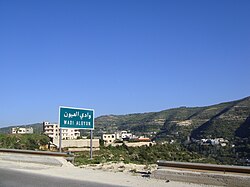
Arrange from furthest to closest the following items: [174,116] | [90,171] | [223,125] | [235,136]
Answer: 1. [174,116]
2. [223,125]
3. [235,136]
4. [90,171]

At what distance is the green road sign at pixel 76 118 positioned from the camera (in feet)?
67.8

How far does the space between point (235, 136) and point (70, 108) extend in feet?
163

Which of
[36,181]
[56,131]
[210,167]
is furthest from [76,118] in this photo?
[56,131]

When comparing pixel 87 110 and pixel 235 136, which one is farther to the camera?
pixel 235 136

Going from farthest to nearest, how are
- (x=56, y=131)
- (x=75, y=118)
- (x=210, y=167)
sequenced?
(x=56, y=131)
(x=75, y=118)
(x=210, y=167)

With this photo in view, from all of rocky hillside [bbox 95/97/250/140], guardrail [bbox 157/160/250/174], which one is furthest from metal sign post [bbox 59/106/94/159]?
rocky hillside [bbox 95/97/250/140]

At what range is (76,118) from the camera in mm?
21328

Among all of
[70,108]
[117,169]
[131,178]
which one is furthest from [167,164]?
[70,108]

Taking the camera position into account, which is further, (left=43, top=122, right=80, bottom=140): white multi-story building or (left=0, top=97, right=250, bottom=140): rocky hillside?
(left=43, top=122, right=80, bottom=140): white multi-story building

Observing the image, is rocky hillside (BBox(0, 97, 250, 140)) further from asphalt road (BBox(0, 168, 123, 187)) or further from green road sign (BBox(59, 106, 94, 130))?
asphalt road (BBox(0, 168, 123, 187))

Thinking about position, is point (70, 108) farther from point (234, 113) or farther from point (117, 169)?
point (234, 113)

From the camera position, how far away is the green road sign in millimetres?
20656

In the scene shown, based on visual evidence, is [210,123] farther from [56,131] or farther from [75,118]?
[75,118]

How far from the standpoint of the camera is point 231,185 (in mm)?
10930
